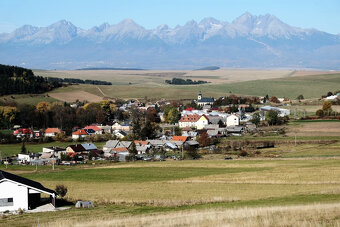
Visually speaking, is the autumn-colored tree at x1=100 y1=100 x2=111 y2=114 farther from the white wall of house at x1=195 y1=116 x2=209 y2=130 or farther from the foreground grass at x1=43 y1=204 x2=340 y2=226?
the foreground grass at x1=43 y1=204 x2=340 y2=226

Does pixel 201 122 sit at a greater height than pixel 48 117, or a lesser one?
lesser

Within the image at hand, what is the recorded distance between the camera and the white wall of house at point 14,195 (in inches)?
1069

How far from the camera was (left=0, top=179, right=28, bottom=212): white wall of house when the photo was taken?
89.1 ft

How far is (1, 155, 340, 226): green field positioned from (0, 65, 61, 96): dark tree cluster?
79.4 metres

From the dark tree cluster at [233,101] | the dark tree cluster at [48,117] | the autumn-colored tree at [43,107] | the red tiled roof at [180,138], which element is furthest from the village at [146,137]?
the autumn-colored tree at [43,107]

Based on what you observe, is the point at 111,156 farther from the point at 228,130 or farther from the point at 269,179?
the point at 269,179

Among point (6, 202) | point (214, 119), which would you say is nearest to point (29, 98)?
point (214, 119)

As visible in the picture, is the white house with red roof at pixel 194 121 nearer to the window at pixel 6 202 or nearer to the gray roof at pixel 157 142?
the gray roof at pixel 157 142

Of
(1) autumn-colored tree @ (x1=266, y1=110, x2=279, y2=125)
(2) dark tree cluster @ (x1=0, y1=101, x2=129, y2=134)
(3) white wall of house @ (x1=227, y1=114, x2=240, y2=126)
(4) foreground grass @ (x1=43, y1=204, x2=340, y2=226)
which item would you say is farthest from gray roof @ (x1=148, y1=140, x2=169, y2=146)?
(4) foreground grass @ (x1=43, y1=204, x2=340, y2=226)

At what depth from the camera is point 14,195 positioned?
27.2 metres

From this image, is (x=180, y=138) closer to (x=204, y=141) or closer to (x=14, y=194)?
(x=204, y=141)

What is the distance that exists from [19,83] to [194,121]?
165 ft

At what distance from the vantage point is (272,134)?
7081 cm

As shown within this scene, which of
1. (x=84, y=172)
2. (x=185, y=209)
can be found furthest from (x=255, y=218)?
(x=84, y=172)
